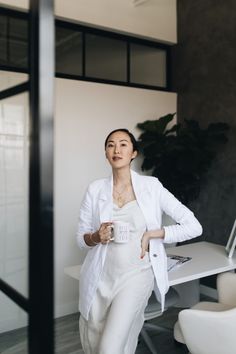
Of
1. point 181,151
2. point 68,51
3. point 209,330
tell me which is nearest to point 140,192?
point 209,330

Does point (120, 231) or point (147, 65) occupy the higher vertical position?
point (147, 65)

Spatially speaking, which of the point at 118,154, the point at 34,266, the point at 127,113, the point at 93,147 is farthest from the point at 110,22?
the point at 34,266

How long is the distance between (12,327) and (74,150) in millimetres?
2764

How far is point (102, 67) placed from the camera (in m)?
4.19

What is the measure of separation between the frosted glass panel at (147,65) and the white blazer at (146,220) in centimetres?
232

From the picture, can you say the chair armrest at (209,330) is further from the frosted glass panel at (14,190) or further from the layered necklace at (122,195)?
the frosted glass panel at (14,190)

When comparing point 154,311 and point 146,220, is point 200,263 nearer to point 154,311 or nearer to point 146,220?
point 154,311

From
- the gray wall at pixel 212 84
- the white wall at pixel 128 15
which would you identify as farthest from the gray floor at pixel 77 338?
the white wall at pixel 128 15

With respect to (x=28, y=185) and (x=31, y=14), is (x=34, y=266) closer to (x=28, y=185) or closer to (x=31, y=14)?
(x=28, y=185)

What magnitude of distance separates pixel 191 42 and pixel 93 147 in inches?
67.8

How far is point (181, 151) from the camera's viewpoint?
13.2ft

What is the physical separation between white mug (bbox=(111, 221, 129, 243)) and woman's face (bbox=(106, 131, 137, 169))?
0.40 m

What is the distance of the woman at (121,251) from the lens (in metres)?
2.21

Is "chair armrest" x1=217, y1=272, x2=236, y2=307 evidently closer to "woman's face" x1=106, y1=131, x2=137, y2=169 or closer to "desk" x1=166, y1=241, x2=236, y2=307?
"desk" x1=166, y1=241, x2=236, y2=307
